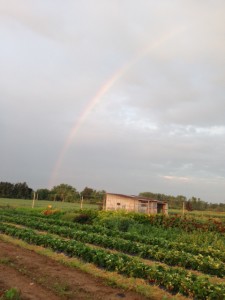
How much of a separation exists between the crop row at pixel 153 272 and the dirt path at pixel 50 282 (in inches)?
36.6

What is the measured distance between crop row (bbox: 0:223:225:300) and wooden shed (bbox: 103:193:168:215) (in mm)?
24370

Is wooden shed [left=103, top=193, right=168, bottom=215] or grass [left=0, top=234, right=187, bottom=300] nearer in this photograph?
grass [left=0, top=234, right=187, bottom=300]

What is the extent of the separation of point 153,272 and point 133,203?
28.2m

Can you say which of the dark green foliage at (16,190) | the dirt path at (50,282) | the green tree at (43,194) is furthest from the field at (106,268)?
the dark green foliage at (16,190)

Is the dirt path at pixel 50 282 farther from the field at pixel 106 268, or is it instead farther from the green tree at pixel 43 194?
the green tree at pixel 43 194

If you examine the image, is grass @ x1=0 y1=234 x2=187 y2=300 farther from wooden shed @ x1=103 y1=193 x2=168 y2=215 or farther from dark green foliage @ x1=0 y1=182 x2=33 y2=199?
dark green foliage @ x1=0 y1=182 x2=33 y2=199

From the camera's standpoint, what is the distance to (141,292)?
24.1 ft

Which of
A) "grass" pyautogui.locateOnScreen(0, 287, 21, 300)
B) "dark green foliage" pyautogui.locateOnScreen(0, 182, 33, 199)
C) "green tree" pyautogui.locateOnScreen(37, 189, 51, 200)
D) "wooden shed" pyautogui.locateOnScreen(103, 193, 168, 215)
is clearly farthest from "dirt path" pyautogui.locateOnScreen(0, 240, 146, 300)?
"dark green foliage" pyautogui.locateOnScreen(0, 182, 33, 199)

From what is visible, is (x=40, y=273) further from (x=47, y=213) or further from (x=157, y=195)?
(x=157, y=195)

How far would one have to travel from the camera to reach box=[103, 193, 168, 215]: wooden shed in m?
36.2

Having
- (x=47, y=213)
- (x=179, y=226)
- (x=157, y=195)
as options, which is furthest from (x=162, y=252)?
(x=157, y=195)

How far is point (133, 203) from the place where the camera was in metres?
36.3

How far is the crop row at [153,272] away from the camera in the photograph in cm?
714

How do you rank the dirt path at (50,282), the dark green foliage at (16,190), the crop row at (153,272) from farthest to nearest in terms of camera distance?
the dark green foliage at (16,190), the crop row at (153,272), the dirt path at (50,282)
